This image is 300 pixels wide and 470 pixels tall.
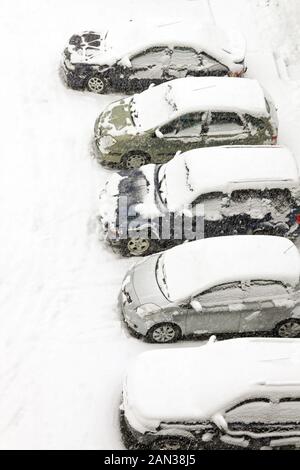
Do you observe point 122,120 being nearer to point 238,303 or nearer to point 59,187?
point 59,187

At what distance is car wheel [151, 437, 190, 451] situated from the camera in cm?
834

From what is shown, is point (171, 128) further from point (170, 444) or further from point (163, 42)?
point (170, 444)

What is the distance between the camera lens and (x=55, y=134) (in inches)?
535

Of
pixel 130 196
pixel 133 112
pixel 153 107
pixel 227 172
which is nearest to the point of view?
pixel 227 172

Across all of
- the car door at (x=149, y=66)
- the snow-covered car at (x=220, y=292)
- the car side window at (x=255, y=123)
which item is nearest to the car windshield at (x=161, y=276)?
the snow-covered car at (x=220, y=292)

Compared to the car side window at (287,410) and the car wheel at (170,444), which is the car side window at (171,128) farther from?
the car wheel at (170,444)

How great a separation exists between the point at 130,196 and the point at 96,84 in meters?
4.13

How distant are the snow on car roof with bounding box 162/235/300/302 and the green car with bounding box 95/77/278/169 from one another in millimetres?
3003

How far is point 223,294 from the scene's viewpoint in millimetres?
9586

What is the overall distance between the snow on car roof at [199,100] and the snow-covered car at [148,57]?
1225mm

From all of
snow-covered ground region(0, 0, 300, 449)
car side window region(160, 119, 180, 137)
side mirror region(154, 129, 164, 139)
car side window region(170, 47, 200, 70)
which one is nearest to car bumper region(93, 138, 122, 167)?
snow-covered ground region(0, 0, 300, 449)

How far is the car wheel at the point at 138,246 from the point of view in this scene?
36.5 ft

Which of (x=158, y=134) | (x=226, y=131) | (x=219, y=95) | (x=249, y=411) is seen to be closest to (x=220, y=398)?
(x=249, y=411)

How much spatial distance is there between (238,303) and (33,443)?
12.3 ft
